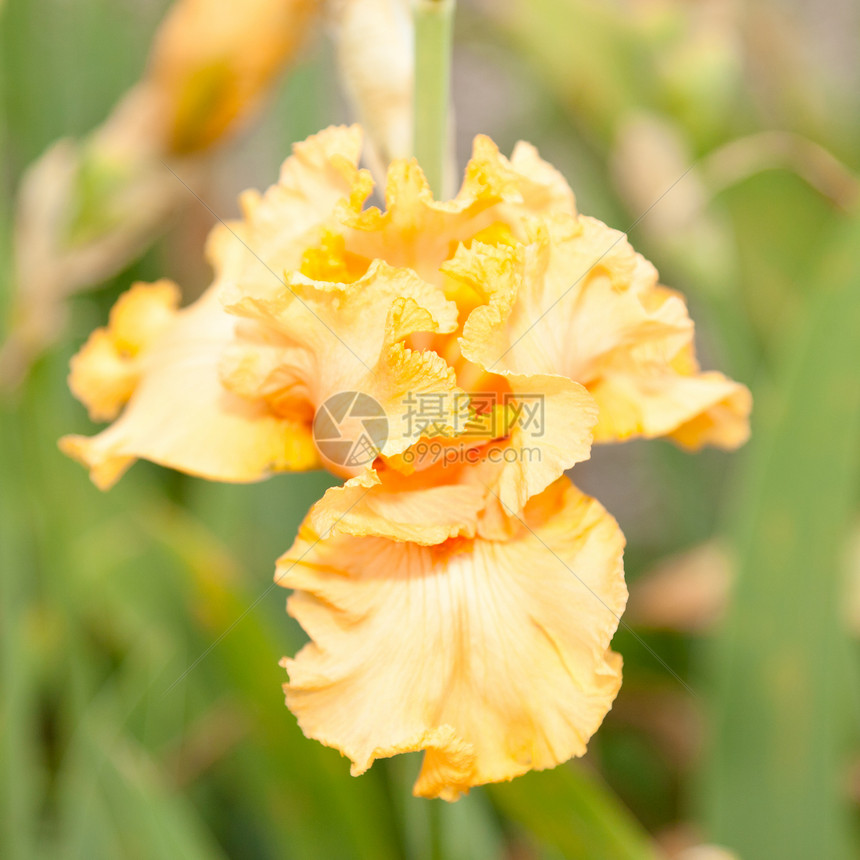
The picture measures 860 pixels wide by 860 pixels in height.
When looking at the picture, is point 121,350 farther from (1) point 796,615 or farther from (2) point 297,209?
(1) point 796,615

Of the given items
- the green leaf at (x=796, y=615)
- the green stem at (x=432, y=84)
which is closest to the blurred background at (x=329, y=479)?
the green leaf at (x=796, y=615)

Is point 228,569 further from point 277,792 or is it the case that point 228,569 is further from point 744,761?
point 744,761

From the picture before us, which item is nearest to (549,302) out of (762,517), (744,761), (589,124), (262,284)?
(262,284)

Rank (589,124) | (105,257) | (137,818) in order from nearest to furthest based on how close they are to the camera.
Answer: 1. (137,818)
2. (105,257)
3. (589,124)

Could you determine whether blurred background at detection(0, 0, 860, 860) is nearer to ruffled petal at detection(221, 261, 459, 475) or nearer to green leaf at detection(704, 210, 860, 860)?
green leaf at detection(704, 210, 860, 860)

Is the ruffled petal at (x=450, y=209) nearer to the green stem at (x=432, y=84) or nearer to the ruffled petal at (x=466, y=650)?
the green stem at (x=432, y=84)

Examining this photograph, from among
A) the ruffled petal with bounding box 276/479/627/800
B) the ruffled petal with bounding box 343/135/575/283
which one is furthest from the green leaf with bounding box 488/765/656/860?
the ruffled petal with bounding box 343/135/575/283
